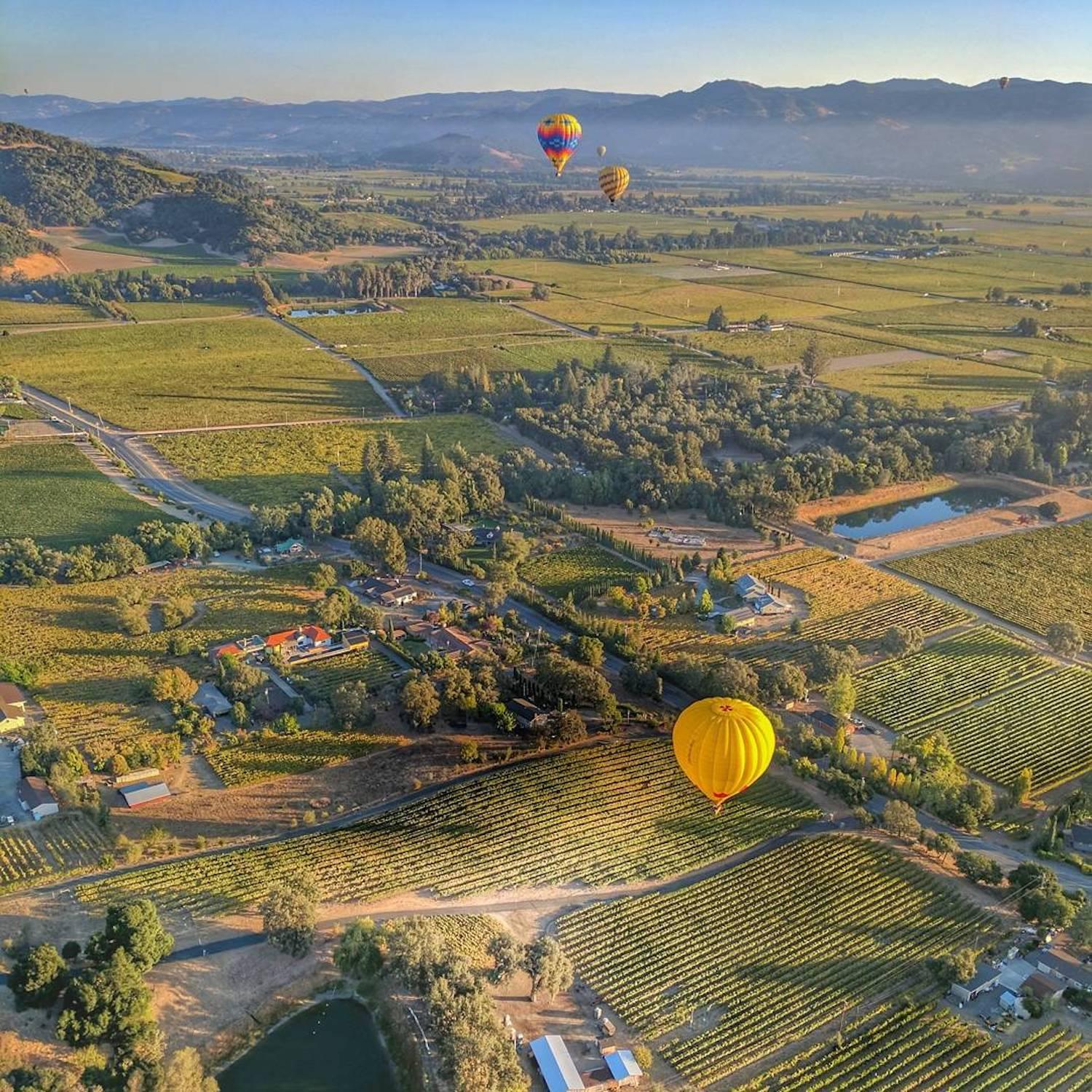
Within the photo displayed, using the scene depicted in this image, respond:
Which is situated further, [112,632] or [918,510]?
[918,510]

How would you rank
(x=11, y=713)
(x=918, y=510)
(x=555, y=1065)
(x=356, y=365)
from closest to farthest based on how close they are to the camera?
(x=555, y=1065) < (x=11, y=713) < (x=918, y=510) < (x=356, y=365)

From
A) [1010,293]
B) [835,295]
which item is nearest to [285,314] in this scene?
[835,295]

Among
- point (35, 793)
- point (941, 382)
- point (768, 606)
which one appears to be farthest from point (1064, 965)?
point (941, 382)

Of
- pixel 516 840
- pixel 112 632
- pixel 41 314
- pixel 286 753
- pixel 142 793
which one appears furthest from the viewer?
pixel 41 314

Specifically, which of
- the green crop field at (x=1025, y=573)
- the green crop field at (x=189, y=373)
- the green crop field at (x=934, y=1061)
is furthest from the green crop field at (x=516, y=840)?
the green crop field at (x=189, y=373)

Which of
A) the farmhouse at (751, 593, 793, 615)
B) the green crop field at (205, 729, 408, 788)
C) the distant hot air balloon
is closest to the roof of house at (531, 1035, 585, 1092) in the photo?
the green crop field at (205, 729, 408, 788)

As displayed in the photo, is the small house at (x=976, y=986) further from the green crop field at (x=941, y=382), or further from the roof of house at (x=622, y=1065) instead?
the green crop field at (x=941, y=382)

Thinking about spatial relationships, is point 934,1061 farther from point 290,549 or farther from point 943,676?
point 290,549
